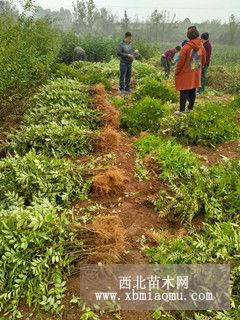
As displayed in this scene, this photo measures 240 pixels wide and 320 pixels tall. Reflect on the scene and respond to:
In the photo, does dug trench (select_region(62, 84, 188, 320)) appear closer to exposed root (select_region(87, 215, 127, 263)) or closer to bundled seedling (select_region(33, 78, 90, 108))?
exposed root (select_region(87, 215, 127, 263))

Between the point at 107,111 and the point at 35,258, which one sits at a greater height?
the point at 107,111

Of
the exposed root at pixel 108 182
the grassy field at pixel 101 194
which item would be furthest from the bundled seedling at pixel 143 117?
the exposed root at pixel 108 182

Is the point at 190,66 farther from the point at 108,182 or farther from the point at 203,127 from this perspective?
the point at 108,182

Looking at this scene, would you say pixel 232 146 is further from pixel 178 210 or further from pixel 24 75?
pixel 24 75

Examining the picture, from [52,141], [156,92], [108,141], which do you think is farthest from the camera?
[156,92]

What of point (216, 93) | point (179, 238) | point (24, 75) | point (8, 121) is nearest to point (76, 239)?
point (179, 238)

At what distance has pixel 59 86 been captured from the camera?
27.9 feet

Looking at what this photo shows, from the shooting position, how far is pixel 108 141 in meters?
6.07

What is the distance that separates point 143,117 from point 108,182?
282 centimetres

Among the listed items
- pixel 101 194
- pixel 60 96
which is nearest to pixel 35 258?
pixel 101 194

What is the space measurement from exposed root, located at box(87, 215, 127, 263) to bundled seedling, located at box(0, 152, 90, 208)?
804 mm

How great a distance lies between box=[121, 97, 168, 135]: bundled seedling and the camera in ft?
23.5

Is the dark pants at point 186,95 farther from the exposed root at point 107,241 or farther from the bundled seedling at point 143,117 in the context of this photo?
the exposed root at point 107,241

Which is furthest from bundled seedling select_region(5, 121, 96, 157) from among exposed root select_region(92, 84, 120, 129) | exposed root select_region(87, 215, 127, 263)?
exposed root select_region(87, 215, 127, 263)
